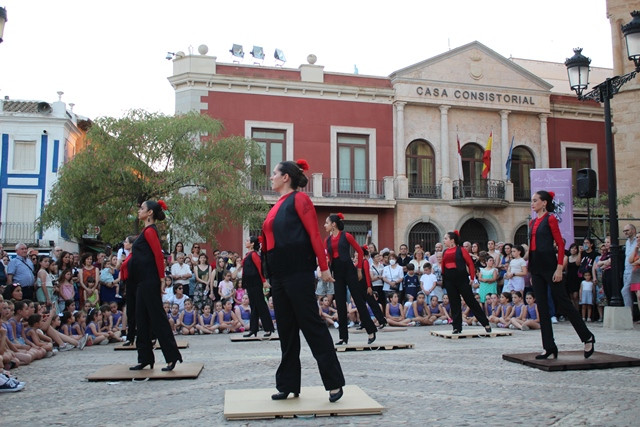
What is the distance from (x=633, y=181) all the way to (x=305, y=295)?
19125mm

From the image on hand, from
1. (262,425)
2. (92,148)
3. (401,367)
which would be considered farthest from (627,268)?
(92,148)

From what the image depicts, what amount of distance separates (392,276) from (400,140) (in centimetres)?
1198

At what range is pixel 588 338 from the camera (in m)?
7.79

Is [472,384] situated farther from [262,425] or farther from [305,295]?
[262,425]

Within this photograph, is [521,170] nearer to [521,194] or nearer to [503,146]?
[521,194]

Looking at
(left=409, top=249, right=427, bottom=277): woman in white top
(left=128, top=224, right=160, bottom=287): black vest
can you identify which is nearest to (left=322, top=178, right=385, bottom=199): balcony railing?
(left=409, top=249, right=427, bottom=277): woman in white top

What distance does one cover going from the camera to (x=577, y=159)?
101ft

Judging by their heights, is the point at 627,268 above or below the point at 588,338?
above

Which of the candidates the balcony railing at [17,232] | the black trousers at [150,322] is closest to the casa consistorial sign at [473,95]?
the balcony railing at [17,232]

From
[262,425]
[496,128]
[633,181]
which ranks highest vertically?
[496,128]

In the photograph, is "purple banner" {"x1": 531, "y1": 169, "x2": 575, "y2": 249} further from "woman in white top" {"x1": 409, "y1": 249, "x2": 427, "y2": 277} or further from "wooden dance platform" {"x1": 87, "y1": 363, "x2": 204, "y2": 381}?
"wooden dance platform" {"x1": 87, "y1": 363, "x2": 204, "y2": 381}

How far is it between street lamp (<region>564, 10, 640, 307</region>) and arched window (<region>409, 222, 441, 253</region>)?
13.9 m

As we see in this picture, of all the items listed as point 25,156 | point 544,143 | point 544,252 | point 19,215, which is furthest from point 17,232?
point 544,252

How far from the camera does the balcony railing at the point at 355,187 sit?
27234 millimetres
